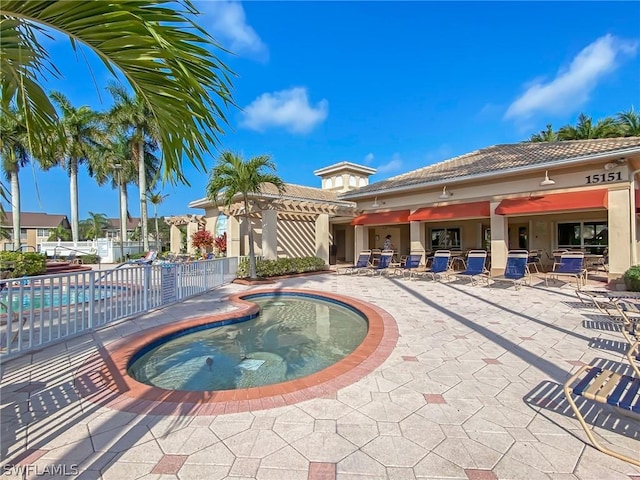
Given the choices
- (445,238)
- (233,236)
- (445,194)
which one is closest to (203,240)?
(233,236)

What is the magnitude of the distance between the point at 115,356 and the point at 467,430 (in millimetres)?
6184

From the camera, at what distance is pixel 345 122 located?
119 ft

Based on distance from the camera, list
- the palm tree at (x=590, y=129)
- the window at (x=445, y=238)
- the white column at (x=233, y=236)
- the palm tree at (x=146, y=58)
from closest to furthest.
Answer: the palm tree at (x=146, y=58) → the white column at (x=233, y=236) → the window at (x=445, y=238) → the palm tree at (x=590, y=129)

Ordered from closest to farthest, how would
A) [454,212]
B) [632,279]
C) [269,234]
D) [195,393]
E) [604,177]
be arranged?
[195,393]
[632,279]
[604,177]
[454,212]
[269,234]

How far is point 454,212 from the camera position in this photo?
17.8 meters

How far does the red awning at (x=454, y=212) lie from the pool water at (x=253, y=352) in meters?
10.1

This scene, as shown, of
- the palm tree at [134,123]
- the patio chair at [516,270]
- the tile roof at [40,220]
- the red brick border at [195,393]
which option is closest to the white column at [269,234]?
the patio chair at [516,270]

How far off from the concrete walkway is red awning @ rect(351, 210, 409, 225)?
14476mm

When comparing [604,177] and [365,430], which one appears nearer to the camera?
[365,430]

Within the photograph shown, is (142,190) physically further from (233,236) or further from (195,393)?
(195,393)

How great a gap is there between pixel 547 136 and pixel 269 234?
3536 cm

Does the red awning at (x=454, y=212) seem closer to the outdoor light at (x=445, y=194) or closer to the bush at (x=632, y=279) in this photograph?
the outdoor light at (x=445, y=194)

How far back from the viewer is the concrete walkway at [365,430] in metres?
3.10

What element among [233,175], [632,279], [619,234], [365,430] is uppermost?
[233,175]
